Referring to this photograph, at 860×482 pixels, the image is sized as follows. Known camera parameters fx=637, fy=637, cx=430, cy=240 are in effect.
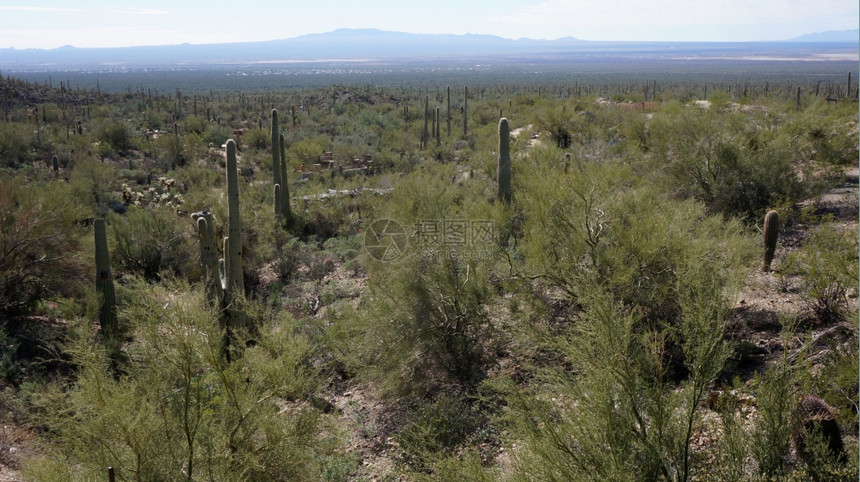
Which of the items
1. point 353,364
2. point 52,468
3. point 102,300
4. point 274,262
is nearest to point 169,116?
point 274,262

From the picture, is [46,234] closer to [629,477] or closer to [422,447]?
[422,447]

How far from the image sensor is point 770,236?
9.66 metres

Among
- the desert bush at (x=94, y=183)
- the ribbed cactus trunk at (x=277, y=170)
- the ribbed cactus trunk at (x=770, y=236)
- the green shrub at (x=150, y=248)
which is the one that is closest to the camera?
the ribbed cactus trunk at (x=770, y=236)

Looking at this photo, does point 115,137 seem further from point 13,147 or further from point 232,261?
point 232,261

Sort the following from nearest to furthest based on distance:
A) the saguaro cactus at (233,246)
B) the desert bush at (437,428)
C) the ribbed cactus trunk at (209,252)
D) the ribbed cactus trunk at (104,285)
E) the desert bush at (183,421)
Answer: the desert bush at (183,421)
the desert bush at (437,428)
the ribbed cactus trunk at (104,285)
the ribbed cactus trunk at (209,252)
the saguaro cactus at (233,246)

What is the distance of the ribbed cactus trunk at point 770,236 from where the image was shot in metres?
9.55

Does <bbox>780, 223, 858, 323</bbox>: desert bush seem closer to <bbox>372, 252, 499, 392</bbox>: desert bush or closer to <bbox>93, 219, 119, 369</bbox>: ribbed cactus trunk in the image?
<bbox>372, 252, 499, 392</bbox>: desert bush

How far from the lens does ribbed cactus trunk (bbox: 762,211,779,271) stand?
9.55 meters

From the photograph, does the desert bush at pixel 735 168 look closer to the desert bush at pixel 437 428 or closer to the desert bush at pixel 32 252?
the desert bush at pixel 437 428

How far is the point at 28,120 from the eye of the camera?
1277 inches

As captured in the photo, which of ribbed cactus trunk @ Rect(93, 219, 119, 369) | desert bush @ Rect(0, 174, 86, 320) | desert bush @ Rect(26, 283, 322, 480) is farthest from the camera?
desert bush @ Rect(0, 174, 86, 320)

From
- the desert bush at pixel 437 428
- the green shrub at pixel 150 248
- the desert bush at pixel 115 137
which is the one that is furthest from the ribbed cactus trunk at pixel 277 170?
the desert bush at pixel 115 137

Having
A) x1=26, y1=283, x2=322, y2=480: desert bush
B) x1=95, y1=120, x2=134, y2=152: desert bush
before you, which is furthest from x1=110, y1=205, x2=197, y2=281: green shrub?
x1=95, y1=120, x2=134, y2=152: desert bush

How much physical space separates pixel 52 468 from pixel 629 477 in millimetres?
4102
